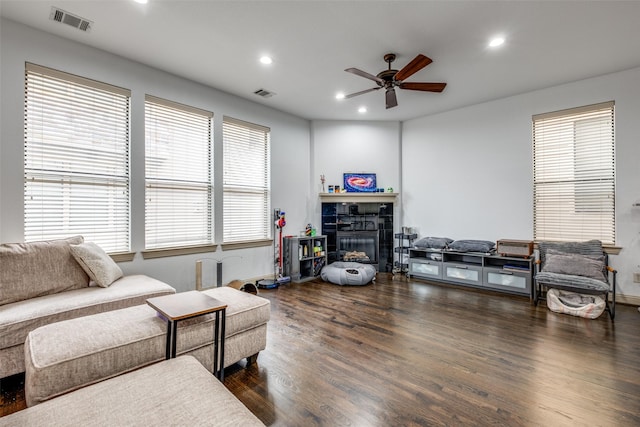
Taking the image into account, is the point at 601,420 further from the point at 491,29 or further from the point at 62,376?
the point at 491,29

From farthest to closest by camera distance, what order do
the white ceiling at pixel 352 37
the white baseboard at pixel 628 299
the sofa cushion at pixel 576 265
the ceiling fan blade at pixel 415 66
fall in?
the white baseboard at pixel 628 299 < the sofa cushion at pixel 576 265 < the ceiling fan blade at pixel 415 66 < the white ceiling at pixel 352 37

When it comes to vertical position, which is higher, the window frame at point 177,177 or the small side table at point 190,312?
the window frame at point 177,177

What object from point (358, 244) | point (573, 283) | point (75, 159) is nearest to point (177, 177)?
point (75, 159)

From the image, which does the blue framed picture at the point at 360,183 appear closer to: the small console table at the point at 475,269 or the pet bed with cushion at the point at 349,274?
the small console table at the point at 475,269

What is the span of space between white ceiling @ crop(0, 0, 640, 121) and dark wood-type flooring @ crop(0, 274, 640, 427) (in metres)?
3.09

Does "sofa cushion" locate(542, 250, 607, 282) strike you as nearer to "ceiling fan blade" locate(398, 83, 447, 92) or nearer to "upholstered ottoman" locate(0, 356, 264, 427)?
"ceiling fan blade" locate(398, 83, 447, 92)

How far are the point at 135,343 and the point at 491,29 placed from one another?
4067 mm

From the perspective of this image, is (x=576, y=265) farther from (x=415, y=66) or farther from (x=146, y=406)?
(x=146, y=406)

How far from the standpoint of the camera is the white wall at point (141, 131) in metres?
2.80

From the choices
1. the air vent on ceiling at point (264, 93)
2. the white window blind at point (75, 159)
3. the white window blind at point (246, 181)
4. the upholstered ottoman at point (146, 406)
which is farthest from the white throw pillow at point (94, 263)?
the air vent on ceiling at point (264, 93)

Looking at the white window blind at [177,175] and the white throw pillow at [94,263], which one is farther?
the white window blind at [177,175]

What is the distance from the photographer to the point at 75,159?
3211 mm

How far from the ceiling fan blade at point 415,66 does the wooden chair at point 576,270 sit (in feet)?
9.75

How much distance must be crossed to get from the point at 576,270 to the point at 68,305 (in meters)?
5.33
